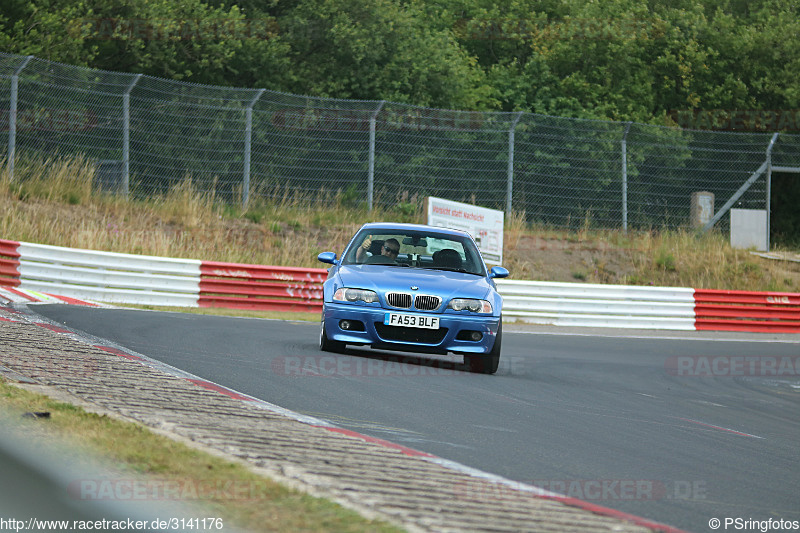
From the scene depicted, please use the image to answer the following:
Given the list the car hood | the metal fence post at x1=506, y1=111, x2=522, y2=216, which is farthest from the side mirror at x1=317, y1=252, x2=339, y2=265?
the metal fence post at x1=506, y1=111, x2=522, y2=216

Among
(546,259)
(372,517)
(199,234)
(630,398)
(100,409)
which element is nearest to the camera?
(372,517)

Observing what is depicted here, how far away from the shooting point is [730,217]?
28172 mm

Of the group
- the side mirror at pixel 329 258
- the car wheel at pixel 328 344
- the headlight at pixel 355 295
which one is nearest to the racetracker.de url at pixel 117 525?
the headlight at pixel 355 295

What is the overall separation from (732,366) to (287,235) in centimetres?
1297

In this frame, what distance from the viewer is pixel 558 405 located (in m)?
8.74

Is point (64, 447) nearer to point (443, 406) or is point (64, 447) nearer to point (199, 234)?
point (443, 406)

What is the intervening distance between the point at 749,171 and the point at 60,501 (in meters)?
25.8

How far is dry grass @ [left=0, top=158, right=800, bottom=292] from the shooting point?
22.1m

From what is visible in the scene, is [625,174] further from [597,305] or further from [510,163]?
[597,305]

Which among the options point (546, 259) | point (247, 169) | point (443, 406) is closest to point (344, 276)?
point (443, 406)

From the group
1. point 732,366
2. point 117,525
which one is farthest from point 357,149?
point 117,525

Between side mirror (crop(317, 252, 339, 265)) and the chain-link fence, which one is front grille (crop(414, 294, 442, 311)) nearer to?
side mirror (crop(317, 252, 339, 265))

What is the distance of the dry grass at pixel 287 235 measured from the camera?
22062 mm

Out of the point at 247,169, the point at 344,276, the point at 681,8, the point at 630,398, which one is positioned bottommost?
the point at 630,398
